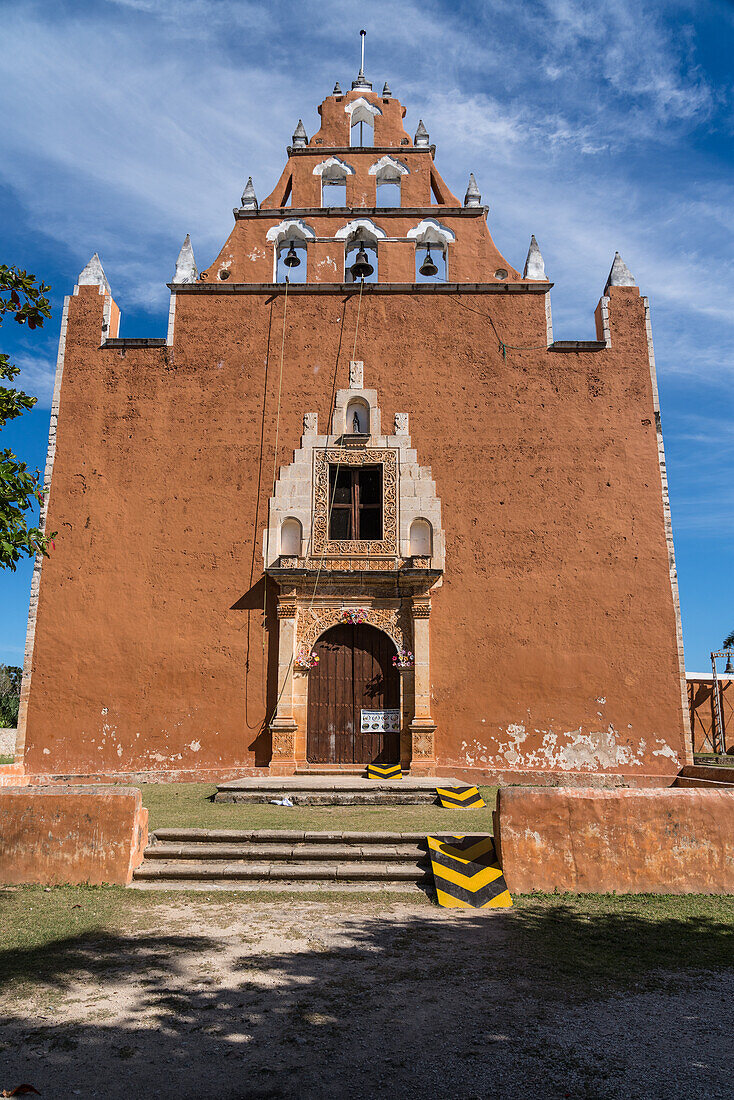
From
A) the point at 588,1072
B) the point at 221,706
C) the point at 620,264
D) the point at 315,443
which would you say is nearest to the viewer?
the point at 588,1072

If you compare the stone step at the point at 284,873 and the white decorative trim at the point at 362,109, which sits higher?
the white decorative trim at the point at 362,109

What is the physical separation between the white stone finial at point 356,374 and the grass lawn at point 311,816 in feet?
22.4

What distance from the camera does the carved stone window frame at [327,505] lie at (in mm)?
11742

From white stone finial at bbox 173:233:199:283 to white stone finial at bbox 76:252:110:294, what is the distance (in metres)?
1.30

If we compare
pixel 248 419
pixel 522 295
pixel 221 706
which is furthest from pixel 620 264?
pixel 221 706

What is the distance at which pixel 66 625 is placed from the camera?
11.6 metres

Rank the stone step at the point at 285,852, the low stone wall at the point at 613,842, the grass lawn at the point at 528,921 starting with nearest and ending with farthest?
the grass lawn at the point at 528,921
the low stone wall at the point at 613,842
the stone step at the point at 285,852

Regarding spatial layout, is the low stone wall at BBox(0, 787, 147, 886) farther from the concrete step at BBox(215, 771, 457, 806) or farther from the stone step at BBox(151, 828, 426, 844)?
the concrete step at BBox(215, 771, 457, 806)

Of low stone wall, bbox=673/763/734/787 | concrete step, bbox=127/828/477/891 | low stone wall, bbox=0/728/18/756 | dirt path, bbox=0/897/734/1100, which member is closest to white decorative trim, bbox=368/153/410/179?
low stone wall, bbox=673/763/734/787

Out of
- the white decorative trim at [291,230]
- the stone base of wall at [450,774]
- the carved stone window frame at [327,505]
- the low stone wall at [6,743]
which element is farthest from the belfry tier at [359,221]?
the low stone wall at [6,743]

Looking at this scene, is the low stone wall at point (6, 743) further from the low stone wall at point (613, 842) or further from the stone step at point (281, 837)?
the low stone wall at point (613, 842)

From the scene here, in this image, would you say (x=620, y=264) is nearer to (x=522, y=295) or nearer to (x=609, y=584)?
(x=522, y=295)

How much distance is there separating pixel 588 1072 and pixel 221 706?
29.6 feet

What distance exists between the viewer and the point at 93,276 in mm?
12945
